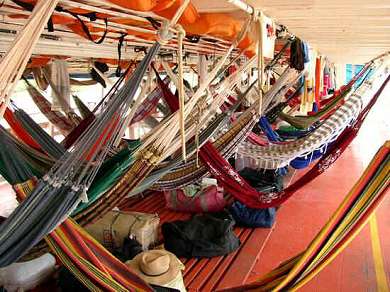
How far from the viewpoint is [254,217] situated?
295 cm

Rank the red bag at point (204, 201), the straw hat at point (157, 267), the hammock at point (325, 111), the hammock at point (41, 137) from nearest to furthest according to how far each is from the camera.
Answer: the hammock at point (41, 137) < the straw hat at point (157, 267) < the red bag at point (204, 201) < the hammock at point (325, 111)

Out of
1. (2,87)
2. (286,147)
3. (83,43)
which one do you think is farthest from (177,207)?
(2,87)

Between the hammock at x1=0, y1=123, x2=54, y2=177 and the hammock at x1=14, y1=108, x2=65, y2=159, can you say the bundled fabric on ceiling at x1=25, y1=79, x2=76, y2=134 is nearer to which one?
the hammock at x1=14, y1=108, x2=65, y2=159

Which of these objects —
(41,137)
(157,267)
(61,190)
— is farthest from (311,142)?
(61,190)

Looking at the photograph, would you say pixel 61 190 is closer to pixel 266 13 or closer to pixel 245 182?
pixel 266 13

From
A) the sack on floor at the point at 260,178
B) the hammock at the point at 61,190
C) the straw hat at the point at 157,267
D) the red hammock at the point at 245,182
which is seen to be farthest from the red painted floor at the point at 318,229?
the hammock at the point at 61,190

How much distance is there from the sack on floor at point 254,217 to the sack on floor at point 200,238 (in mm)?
328

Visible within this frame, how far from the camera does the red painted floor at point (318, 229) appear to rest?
87.7 inches

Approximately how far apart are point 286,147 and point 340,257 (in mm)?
831

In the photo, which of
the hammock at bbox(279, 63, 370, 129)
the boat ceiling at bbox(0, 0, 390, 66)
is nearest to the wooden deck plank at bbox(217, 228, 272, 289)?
the hammock at bbox(279, 63, 370, 129)

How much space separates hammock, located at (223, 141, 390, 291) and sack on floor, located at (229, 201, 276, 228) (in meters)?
1.74

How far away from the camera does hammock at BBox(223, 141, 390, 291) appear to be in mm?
1122

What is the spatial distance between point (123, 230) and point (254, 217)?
103 cm

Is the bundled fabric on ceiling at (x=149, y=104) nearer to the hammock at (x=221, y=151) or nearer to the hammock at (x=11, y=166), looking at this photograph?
the hammock at (x=221, y=151)
